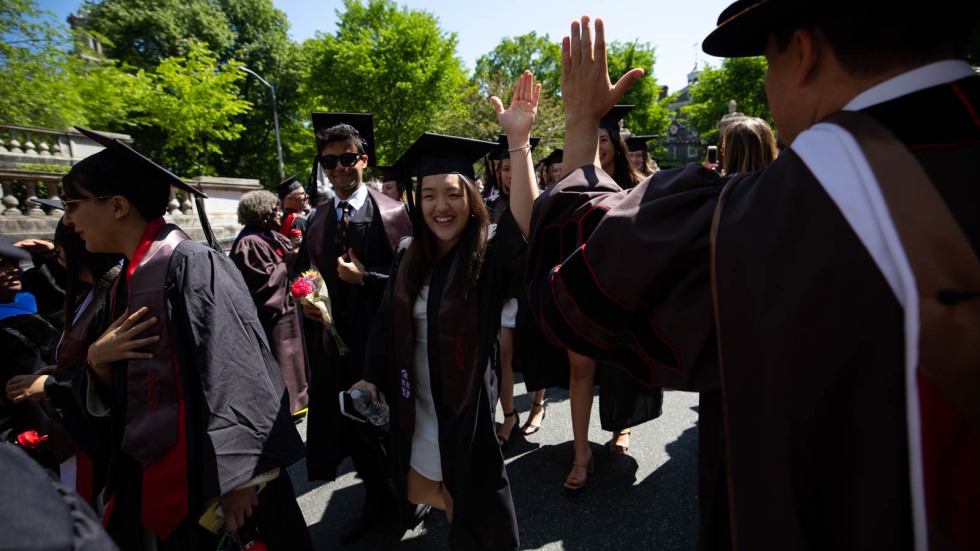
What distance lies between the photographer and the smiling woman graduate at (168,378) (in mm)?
1711

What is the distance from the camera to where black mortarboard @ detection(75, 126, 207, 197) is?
1816 mm

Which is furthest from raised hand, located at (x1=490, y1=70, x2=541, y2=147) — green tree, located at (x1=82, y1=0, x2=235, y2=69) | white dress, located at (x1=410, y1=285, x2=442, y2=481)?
green tree, located at (x1=82, y1=0, x2=235, y2=69)

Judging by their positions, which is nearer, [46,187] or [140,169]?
[140,169]

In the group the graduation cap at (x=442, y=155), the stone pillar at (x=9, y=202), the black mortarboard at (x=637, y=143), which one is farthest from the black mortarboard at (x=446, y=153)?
the stone pillar at (x=9, y=202)

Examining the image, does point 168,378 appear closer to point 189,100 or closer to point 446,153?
point 446,153

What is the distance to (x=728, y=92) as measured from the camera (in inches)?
1033

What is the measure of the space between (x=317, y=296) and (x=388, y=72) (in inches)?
867

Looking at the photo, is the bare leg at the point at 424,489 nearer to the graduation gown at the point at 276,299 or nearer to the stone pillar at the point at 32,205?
the graduation gown at the point at 276,299

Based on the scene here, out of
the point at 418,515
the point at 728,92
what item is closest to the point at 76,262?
the point at 418,515

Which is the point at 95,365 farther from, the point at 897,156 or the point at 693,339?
the point at 897,156

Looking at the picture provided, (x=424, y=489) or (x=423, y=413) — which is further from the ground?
(x=423, y=413)

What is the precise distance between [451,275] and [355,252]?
41.9 inches

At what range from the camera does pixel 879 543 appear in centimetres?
76

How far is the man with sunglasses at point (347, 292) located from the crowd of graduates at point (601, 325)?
26 mm
